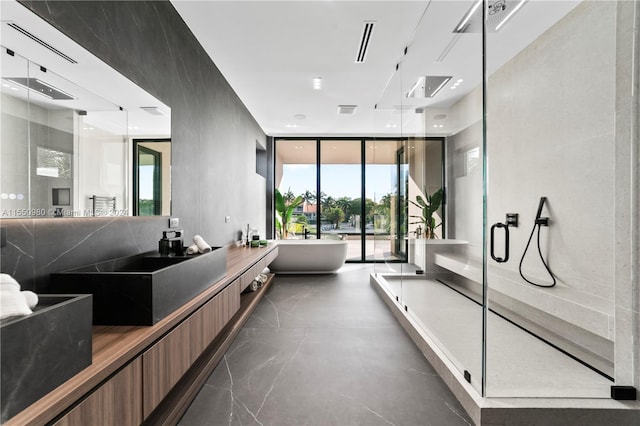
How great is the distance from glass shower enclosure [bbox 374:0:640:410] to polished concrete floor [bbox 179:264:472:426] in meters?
0.24

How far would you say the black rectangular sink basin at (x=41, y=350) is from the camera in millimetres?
663

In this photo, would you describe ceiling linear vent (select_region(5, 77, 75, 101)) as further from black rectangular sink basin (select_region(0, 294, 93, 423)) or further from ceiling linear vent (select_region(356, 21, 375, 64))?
ceiling linear vent (select_region(356, 21, 375, 64))

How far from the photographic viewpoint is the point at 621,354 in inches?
61.7

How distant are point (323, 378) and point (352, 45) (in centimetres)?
286

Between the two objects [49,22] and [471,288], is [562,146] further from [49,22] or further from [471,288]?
[49,22]

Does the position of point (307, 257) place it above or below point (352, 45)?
below

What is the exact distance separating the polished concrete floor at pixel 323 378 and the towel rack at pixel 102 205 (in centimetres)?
118

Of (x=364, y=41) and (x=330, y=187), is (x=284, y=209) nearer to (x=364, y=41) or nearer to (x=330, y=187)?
(x=330, y=187)

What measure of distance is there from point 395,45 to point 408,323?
2607mm

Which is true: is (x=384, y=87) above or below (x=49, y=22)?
above

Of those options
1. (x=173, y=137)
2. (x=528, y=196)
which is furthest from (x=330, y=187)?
(x=173, y=137)

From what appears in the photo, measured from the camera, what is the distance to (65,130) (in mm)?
1279

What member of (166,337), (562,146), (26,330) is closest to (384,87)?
(562,146)

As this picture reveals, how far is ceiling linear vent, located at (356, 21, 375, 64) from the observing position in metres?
2.51
